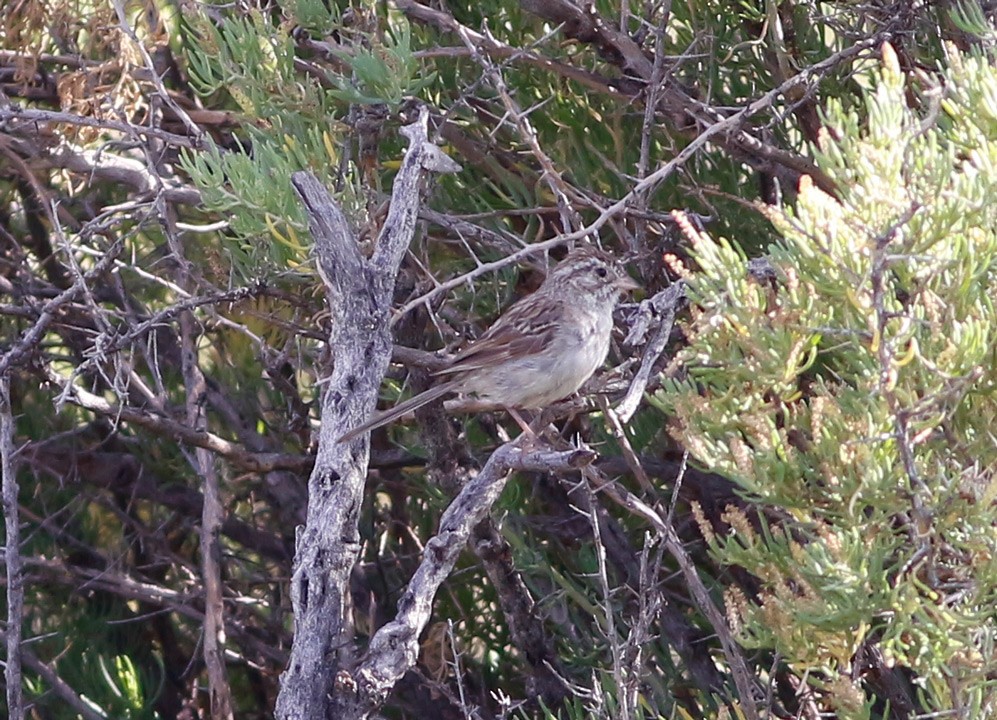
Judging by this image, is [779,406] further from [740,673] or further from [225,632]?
[225,632]

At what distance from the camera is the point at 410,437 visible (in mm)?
5684

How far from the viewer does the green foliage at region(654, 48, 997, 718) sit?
3.10 meters

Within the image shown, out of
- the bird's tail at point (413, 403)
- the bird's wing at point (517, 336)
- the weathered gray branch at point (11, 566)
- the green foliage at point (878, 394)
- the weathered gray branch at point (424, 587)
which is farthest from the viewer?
→ the bird's wing at point (517, 336)

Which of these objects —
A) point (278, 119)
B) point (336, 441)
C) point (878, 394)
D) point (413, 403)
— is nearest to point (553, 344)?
point (413, 403)

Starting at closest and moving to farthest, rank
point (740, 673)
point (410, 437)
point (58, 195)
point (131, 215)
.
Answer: point (740, 673) < point (131, 215) < point (410, 437) < point (58, 195)

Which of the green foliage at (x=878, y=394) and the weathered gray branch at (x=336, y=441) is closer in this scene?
the green foliage at (x=878, y=394)

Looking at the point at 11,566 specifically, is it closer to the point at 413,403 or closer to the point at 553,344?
the point at 413,403

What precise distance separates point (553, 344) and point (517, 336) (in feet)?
0.55

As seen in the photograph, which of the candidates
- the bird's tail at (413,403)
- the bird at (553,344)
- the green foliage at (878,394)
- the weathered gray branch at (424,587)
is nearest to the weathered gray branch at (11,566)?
the bird's tail at (413,403)

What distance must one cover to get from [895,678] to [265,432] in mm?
3025

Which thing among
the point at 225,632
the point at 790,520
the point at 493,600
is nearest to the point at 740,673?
the point at 790,520

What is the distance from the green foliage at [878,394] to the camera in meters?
3.10

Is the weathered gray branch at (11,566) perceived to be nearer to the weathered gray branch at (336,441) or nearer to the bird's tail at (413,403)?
the bird's tail at (413,403)

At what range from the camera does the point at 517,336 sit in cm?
514
